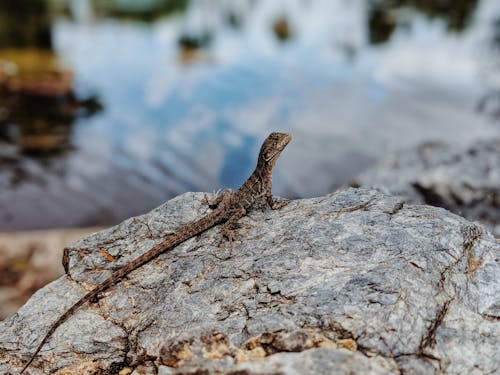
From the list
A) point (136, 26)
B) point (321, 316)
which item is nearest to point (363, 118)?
point (321, 316)

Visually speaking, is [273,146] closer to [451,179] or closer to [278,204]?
[278,204]

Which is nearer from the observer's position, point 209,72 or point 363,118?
point 363,118

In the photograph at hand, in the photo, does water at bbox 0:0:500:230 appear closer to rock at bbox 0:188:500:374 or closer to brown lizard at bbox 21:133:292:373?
brown lizard at bbox 21:133:292:373

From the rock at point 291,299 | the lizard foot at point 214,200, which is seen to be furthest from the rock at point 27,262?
the lizard foot at point 214,200

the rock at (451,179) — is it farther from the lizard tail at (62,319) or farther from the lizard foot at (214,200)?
the lizard tail at (62,319)

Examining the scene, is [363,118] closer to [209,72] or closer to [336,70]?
[336,70]
